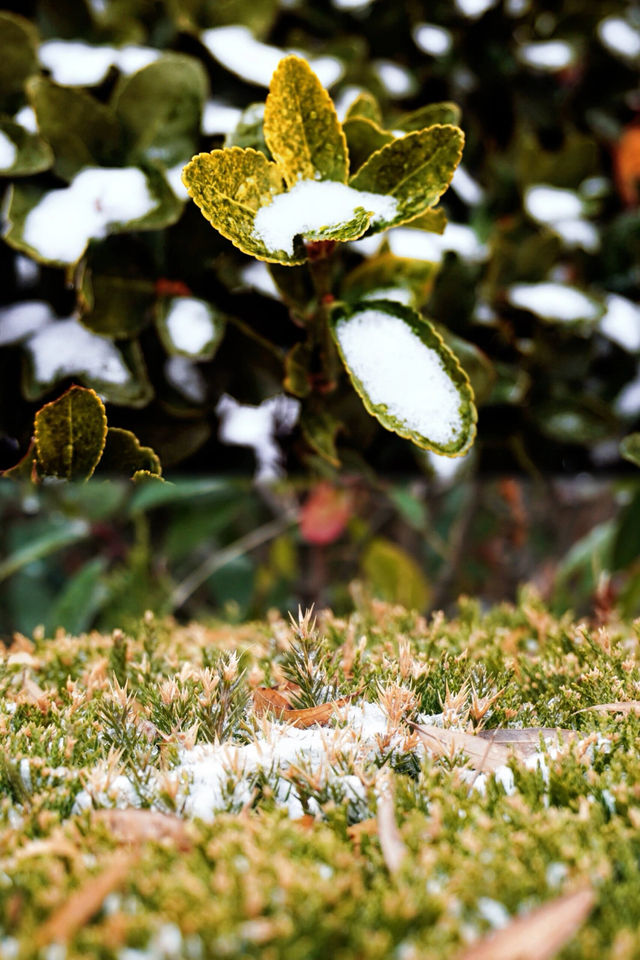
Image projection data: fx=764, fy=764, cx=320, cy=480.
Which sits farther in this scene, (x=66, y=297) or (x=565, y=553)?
(x=565, y=553)

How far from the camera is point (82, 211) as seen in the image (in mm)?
797

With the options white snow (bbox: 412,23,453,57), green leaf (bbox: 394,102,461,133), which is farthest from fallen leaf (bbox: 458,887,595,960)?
white snow (bbox: 412,23,453,57)

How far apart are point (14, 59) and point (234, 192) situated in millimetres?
473

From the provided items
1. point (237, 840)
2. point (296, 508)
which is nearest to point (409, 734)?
point (237, 840)

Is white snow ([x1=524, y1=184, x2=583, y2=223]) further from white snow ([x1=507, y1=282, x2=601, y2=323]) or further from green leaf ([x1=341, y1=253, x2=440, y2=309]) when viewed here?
green leaf ([x1=341, y1=253, x2=440, y2=309])

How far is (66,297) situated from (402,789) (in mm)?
678

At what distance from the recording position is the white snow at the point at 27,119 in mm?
864

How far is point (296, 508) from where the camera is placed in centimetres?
178

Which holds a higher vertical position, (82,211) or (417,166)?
(82,211)

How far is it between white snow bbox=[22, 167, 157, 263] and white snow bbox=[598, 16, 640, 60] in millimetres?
943

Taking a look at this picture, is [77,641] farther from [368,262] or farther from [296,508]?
[296,508]

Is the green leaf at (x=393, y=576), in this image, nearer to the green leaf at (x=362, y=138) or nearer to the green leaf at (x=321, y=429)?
the green leaf at (x=321, y=429)

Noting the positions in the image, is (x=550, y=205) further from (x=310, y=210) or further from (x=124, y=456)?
(x=124, y=456)

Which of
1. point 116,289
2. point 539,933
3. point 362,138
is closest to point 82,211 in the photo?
point 116,289
